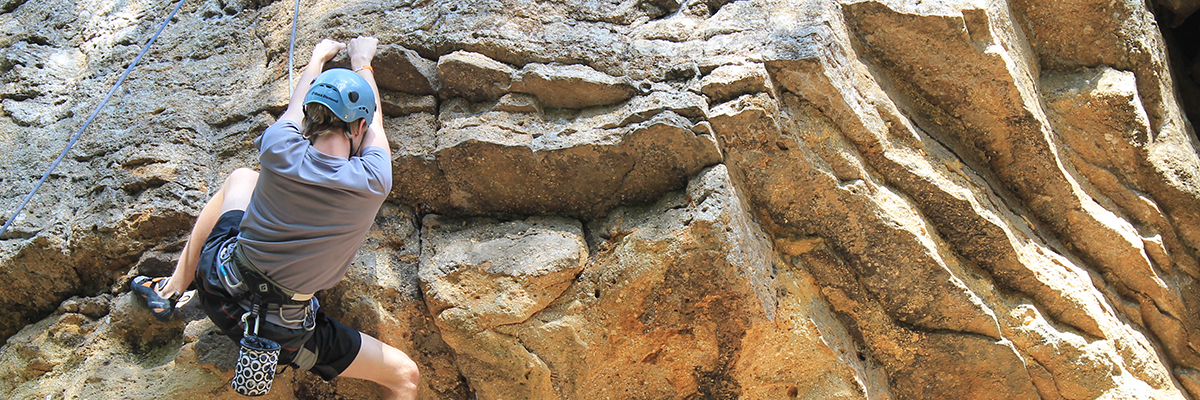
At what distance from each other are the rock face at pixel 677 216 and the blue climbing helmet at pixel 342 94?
49 centimetres

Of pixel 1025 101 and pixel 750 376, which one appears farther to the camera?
pixel 1025 101

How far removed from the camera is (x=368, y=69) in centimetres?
273

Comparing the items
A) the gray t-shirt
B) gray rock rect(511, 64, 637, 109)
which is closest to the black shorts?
the gray t-shirt

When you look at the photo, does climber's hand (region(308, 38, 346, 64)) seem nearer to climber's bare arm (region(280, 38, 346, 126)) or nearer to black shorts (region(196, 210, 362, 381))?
climber's bare arm (region(280, 38, 346, 126))

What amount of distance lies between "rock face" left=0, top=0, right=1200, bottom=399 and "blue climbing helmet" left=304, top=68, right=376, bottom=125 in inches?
19.4

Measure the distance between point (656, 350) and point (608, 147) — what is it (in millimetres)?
744

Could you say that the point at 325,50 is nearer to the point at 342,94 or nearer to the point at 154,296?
the point at 342,94

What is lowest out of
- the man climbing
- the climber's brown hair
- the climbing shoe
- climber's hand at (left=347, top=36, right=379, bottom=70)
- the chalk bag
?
the climbing shoe

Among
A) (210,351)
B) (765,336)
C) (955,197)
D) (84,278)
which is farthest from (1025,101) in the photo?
(84,278)

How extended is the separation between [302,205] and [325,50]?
935 mm

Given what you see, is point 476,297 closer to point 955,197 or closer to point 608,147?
point 608,147

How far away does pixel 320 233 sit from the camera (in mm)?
2225

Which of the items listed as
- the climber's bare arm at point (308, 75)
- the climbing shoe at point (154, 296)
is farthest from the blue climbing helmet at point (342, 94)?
the climbing shoe at point (154, 296)

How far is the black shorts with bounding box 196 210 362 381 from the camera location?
2.36 metres
